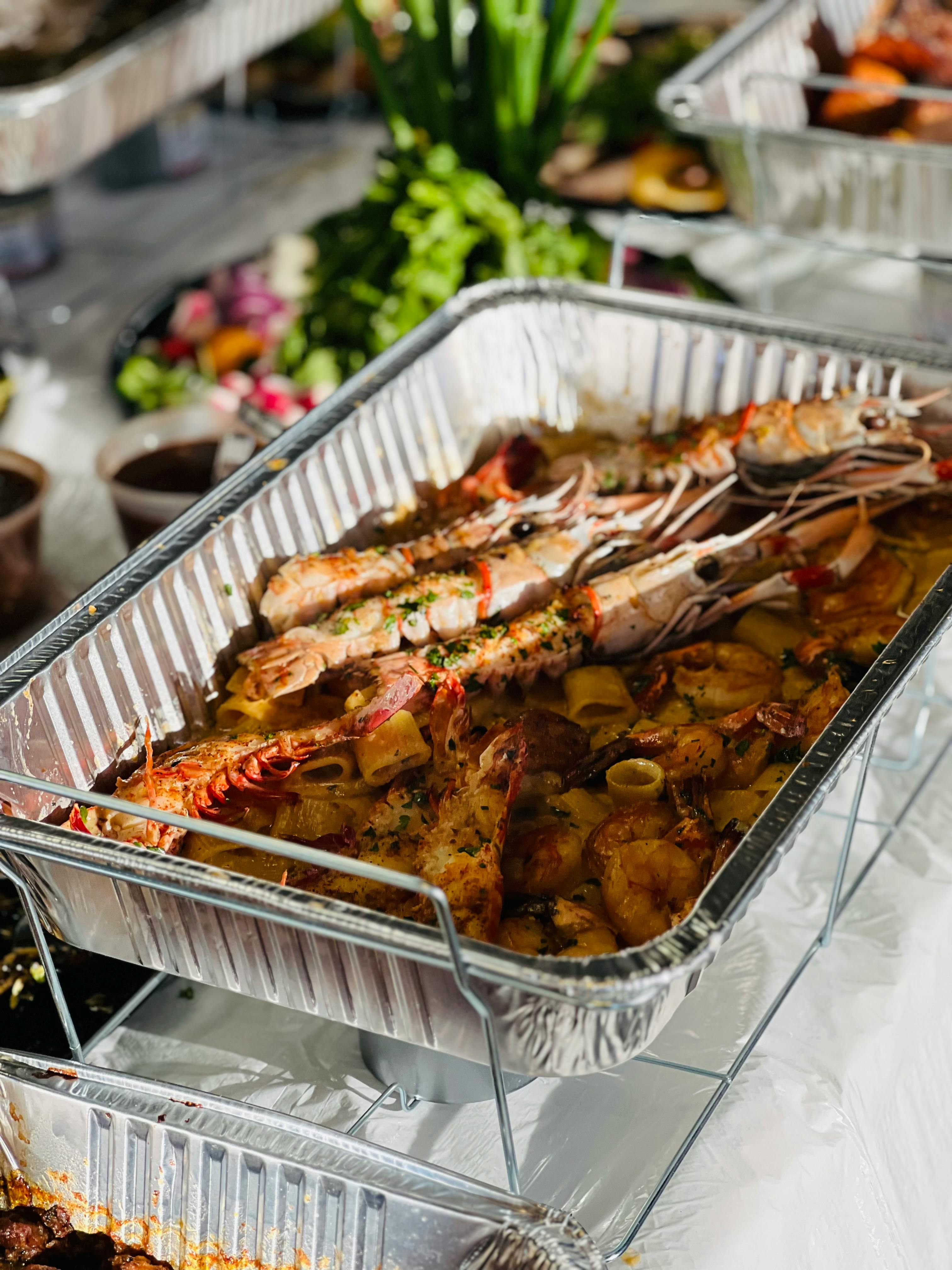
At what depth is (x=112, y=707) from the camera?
141 centimetres

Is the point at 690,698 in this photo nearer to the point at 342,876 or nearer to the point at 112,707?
the point at 342,876

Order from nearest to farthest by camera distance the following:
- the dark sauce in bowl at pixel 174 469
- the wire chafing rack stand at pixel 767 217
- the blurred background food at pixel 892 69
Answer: the wire chafing rack stand at pixel 767 217 → the dark sauce in bowl at pixel 174 469 → the blurred background food at pixel 892 69

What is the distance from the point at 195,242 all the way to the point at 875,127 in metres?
1.58

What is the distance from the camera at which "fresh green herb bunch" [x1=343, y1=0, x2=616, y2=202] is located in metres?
2.45

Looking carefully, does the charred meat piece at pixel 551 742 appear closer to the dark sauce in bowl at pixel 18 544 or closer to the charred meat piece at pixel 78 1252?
the charred meat piece at pixel 78 1252

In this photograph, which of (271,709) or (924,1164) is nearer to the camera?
(924,1164)

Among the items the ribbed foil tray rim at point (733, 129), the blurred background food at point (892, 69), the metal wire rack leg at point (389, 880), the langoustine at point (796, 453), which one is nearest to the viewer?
the metal wire rack leg at point (389, 880)

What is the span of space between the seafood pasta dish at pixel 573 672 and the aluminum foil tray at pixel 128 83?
1.13 m

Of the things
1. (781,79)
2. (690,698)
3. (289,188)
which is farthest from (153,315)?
(690,698)

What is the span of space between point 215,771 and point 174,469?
0.85m

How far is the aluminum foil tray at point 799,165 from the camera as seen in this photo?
2270 mm

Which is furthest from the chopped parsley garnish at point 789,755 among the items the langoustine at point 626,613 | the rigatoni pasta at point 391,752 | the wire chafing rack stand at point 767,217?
the wire chafing rack stand at point 767,217

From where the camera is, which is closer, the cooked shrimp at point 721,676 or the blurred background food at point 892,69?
the cooked shrimp at point 721,676

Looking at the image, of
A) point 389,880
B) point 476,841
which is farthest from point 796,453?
point 389,880
